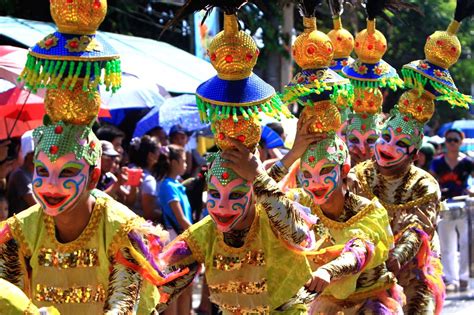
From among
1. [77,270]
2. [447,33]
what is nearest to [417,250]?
[447,33]

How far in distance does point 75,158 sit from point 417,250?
10.1ft

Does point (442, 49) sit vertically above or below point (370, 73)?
above

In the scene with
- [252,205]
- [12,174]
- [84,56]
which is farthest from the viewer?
[12,174]

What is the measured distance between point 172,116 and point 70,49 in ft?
22.1

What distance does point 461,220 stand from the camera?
45.3 ft

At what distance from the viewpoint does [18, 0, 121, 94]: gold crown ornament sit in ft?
18.2

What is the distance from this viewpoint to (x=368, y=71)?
9227mm

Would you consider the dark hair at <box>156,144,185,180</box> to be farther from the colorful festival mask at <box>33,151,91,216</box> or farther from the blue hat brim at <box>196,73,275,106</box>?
the colorful festival mask at <box>33,151,91,216</box>

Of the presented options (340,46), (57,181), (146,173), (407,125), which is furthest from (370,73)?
(57,181)

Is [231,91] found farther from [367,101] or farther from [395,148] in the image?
[367,101]

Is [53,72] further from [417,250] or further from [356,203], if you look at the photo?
[417,250]

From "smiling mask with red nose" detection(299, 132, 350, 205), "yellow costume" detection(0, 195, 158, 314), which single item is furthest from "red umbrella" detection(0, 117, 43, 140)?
"yellow costume" detection(0, 195, 158, 314)

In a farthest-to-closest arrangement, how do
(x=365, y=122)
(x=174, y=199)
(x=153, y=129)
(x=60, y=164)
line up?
(x=153, y=129)
(x=174, y=199)
(x=365, y=122)
(x=60, y=164)

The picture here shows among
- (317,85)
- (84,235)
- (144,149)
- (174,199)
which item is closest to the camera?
(84,235)
